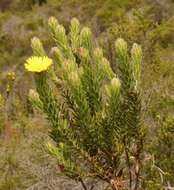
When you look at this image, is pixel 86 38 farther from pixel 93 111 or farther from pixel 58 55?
pixel 93 111

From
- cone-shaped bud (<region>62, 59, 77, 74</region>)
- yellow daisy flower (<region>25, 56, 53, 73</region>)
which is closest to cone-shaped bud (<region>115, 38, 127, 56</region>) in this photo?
cone-shaped bud (<region>62, 59, 77, 74</region>)

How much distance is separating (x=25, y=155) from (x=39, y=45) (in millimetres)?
5829

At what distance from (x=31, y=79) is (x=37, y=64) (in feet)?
46.2

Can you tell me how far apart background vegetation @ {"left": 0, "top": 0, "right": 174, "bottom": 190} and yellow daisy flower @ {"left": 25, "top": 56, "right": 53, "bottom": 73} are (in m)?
0.85

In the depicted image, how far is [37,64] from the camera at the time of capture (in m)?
3.26

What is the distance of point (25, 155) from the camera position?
921 cm

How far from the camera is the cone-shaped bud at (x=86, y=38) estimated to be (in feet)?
12.1

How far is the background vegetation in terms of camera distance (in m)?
7.71

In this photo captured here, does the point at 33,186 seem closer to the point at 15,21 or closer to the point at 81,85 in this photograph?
the point at 81,85

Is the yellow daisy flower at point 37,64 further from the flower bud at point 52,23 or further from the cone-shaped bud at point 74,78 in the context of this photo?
the flower bud at point 52,23

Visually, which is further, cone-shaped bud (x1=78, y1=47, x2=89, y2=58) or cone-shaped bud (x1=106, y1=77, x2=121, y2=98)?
cone-shaped bud (x1=78, y1=47, x2=89, y2=58)

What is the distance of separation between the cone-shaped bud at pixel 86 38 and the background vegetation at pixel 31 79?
22.5 inches

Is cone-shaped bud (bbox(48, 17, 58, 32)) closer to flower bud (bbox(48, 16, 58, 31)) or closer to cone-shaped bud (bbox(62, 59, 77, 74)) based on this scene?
flower bud (bbox(48, 16, 58, 31))

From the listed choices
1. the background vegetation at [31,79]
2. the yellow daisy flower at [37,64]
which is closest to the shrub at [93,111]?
the yellow daisy flower at [37,64]
